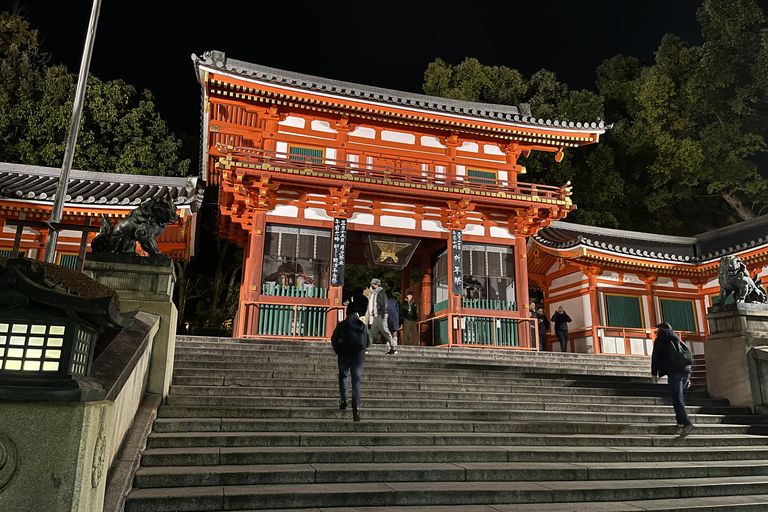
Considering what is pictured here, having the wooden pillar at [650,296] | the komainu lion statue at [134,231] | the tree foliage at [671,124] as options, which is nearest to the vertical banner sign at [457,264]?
the wooden pillar at [650,296]

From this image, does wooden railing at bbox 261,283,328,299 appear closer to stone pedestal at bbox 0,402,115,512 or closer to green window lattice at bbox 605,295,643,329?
stone pedestal at bbox 0,402,115,512

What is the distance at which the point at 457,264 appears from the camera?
14.5 metres

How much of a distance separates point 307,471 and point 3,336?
2837mm

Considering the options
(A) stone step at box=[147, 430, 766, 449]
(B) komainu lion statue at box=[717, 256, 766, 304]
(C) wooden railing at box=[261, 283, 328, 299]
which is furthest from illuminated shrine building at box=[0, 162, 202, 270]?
(B) komainu lion statue at box=[717, 256, 766, 304]

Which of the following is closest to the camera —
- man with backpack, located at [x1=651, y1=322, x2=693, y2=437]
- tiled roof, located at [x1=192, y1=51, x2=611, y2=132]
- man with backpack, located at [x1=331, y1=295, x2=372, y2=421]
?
man with backpack, located at [x1=331, y1=295, x2=372, y2=421]

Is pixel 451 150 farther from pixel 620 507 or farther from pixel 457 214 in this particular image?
pixel 620 507

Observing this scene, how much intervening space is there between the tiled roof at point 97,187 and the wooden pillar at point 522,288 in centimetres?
954

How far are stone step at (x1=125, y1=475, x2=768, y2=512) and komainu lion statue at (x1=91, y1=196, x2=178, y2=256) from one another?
349 cm

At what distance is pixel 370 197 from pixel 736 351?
31.0 feet

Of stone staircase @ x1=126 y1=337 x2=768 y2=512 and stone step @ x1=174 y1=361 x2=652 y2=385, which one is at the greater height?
stone step @ x1=174 y1=361 x2=652 y2=385

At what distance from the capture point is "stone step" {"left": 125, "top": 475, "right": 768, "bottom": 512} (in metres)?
3.99

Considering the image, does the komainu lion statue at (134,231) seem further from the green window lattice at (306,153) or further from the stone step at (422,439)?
the green window lattice at (306,153)

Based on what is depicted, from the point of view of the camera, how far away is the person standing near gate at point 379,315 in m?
10.1

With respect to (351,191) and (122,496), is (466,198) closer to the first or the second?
(351,191)
